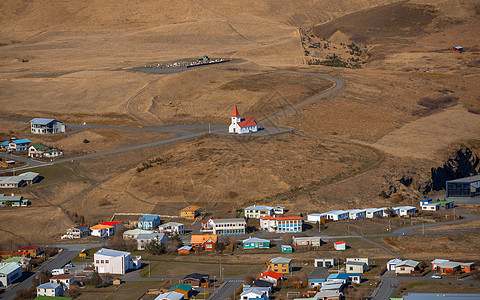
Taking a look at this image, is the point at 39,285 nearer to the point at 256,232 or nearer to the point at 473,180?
the point at 256,232

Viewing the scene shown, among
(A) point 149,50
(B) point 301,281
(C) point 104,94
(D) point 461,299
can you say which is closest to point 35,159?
(C) point 104,94

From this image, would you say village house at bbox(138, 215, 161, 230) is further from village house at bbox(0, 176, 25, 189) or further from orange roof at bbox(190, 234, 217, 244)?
village house at bbox(0, 176, 25, 189)

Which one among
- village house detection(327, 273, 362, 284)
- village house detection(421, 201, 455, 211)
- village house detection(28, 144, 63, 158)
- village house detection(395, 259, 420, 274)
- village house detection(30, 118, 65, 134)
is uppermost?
village house detection(30, 118, 65, 134)

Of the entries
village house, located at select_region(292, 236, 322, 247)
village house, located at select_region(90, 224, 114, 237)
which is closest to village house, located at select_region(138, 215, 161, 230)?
village house, located at select_region(90, 224, 114, 237)

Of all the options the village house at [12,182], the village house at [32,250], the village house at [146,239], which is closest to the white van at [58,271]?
the village house at [32,250]

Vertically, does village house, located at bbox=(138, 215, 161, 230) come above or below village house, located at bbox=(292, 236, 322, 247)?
above

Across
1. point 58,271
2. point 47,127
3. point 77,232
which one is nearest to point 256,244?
point 58,271

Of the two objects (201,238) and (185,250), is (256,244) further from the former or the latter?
(185,250)
